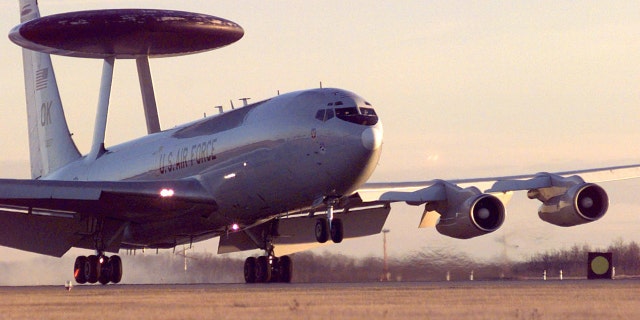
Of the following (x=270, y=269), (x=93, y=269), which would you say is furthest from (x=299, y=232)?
(x=93, y=269)

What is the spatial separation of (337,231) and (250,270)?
279 inches

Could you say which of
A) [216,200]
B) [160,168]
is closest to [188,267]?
[160,168]

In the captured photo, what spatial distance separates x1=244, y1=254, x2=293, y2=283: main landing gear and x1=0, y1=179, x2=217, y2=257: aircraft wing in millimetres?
2564

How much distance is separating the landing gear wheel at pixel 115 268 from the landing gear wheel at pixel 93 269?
523 mm

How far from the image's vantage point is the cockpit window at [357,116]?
32.2 meters

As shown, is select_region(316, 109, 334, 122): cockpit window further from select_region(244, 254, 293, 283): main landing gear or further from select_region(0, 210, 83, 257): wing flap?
select_region(0, 210, 83, 257): wing flap

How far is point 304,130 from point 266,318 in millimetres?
17098

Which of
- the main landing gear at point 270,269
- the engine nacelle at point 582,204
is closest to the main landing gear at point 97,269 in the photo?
the main landing gear at point 270,269

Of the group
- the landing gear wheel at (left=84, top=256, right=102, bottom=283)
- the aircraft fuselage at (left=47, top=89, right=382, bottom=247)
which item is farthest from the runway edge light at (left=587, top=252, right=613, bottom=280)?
the landing gear wheel at (left=84, top=256, right=102, bottom=283)

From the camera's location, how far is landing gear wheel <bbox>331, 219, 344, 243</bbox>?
31469 millimetres

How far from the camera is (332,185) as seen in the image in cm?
3262

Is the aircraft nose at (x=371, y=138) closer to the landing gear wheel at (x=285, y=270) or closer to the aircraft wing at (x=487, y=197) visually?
the aircraft wing at (x=487, y=197)

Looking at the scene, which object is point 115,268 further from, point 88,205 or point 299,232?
point 299,232

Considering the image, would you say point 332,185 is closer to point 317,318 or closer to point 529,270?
point 529,270
